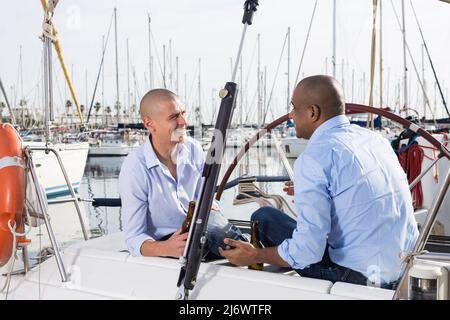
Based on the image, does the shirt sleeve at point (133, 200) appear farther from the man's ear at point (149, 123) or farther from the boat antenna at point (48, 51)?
the boat antenna at point (48, 51)

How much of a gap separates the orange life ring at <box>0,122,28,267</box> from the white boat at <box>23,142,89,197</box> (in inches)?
268

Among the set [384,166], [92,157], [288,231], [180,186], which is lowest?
[92,157]

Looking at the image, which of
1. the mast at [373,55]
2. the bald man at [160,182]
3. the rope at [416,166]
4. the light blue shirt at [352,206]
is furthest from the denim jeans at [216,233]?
the mast at [373,55]

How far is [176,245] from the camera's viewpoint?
1.93 meters

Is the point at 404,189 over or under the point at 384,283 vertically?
over

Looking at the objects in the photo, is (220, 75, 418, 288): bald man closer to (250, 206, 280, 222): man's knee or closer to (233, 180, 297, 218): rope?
(250, 206, 280, 222): man's knee

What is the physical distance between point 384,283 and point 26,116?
11.3 m

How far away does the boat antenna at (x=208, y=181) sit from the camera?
1606mm

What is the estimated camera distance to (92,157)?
83.7ft

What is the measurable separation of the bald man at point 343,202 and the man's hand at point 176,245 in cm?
24

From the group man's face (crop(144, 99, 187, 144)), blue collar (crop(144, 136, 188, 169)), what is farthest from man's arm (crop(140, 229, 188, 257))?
man's face (crop(144, 99, 187, 144))
